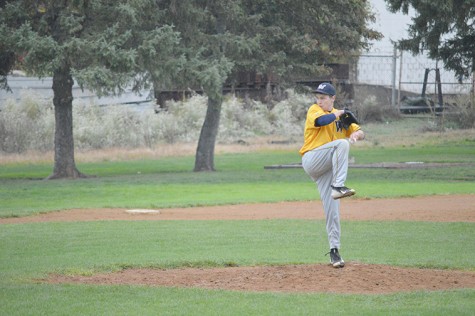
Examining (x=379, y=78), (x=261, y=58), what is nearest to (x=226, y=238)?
(x=261, y=58)

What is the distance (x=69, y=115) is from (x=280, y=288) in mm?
24332

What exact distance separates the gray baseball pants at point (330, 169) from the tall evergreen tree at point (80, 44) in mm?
18773

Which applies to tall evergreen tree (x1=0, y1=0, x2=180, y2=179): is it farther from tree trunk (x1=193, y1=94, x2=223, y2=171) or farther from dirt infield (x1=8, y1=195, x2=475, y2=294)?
dirt infield (x1=8, y1=195, x2=475, y2=294)

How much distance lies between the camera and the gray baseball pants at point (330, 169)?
11734mm

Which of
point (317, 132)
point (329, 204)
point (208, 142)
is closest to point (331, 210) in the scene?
point (329, 204)

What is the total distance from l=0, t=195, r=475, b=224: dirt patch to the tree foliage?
435 inches

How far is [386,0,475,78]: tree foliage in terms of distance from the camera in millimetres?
33938

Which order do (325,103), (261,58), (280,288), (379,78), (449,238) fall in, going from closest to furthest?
(280,288) < (325,103) < (449,238) < (261,58) < (379,78)

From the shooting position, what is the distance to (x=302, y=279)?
11570 millimetres

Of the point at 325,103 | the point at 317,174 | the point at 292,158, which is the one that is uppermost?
the point at 325,103

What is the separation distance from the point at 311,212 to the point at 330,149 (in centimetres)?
1067

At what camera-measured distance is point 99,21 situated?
32750mm

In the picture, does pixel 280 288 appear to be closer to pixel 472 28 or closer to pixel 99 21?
pixel 99 21

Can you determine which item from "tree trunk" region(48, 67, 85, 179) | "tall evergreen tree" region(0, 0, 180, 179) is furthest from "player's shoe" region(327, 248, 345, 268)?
"tree trunk" region(48, 67, 85, 179)
